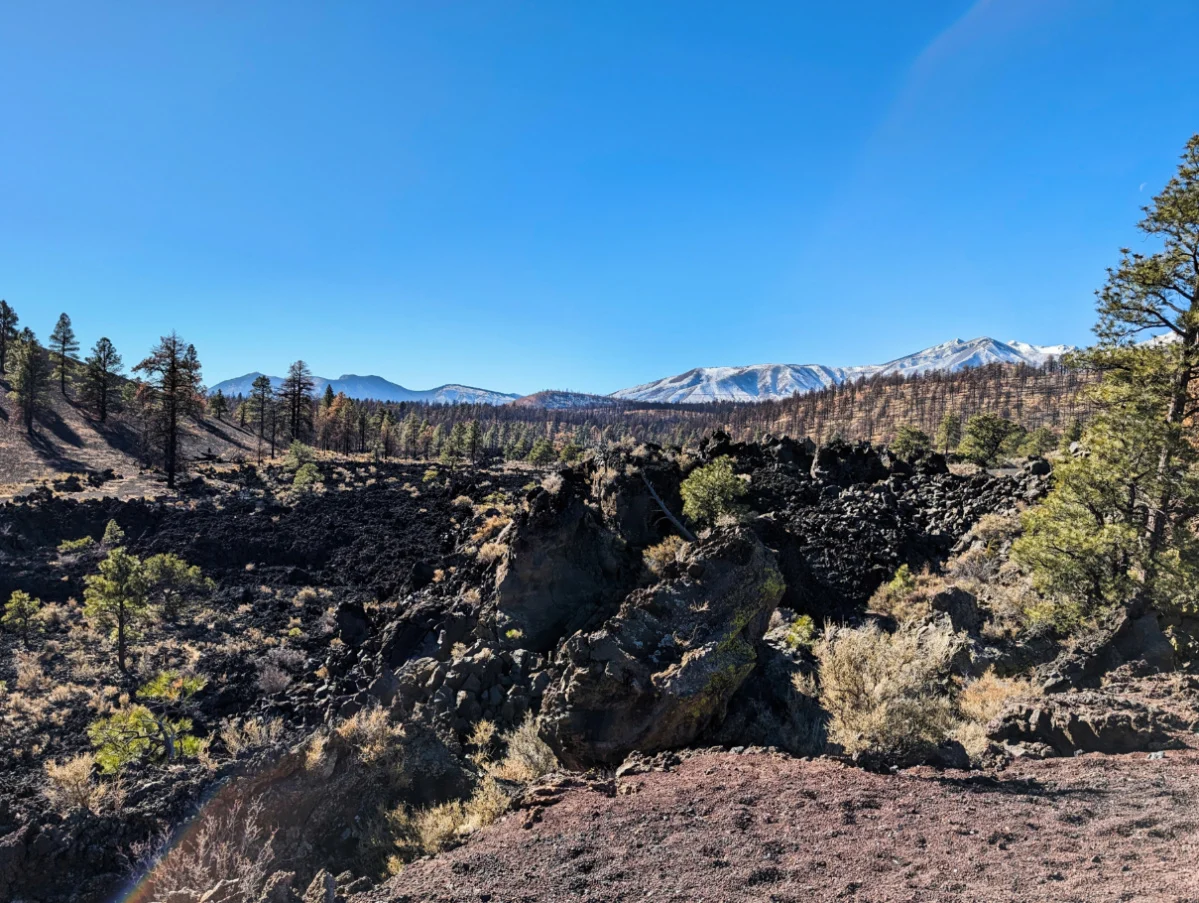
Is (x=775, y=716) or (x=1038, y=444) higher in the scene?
(x=1038, y=444)

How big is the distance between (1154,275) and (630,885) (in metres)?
13.2

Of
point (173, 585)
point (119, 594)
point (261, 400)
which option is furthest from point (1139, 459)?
point (261, 400)

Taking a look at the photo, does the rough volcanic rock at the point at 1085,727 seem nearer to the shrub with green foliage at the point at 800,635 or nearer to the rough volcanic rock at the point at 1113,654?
the rough volcanic rock at the point at 1113,654

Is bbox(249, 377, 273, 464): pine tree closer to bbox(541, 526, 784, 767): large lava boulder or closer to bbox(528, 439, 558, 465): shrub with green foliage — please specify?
bbox(528, 439, 558, 465): shrub with green foliage

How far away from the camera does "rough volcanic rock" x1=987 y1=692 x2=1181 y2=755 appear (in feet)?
20.7

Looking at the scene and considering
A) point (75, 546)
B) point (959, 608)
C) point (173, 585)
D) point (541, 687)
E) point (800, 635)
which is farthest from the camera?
point (75, 546)

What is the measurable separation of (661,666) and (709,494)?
11206 mm

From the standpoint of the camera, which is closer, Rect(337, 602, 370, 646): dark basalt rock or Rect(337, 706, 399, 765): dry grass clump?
Rect(337, 706, 399, 765): dry grass clump

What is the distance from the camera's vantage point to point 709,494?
1850 cm

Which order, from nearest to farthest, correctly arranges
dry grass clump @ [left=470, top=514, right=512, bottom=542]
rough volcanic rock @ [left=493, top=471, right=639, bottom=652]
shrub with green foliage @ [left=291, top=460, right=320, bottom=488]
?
rough volcanic rock @ [left=493, top=471, right=639, bottom=652] → dry grass clump @ [left=470, top=514, right=512, bottom=542] → shrub with green foliage @ [left=291, top=460, right=320, bottom=488]

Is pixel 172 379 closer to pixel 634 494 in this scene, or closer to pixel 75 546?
pixel 75 546

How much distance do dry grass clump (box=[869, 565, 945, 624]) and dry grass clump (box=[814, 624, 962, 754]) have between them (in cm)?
659

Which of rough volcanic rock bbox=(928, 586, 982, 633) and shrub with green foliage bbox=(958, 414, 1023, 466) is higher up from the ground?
shrub with green foliage bbox=(958, 414, 1023, 466)

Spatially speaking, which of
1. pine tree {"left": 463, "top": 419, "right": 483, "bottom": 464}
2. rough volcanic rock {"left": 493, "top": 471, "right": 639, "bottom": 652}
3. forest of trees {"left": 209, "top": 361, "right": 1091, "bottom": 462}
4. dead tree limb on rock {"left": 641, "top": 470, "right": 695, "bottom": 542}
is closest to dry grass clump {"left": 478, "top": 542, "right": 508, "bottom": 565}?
rough volcanic rock {"left": 493, "top": 471, "right": 639, "bottom": 652}
